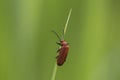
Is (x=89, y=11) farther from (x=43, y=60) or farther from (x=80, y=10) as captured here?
(x=43, y=60)

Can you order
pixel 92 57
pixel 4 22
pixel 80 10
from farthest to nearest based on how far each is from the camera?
pixel 80 10, pixel 92 57, pixel 4 22

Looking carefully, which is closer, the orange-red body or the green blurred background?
the orange-red body

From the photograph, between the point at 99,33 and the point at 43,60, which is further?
the point at 99,33

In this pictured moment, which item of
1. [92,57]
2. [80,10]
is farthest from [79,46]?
[80,10]

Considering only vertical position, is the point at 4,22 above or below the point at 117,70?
above

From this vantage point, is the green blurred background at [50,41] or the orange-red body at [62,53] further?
the green blurred background at [50,41]

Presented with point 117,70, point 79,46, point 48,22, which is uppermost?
point 48,22

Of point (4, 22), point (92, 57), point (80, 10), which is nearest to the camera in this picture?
point (4, 22)

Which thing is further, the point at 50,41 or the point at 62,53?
the point at 50,41
